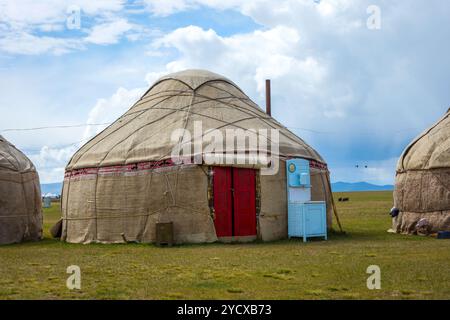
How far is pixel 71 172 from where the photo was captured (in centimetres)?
1339

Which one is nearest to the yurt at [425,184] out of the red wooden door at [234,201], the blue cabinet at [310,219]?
the blue cabinet at [310,219]

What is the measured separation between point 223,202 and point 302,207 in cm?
149

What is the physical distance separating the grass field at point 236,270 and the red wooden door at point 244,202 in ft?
1.93

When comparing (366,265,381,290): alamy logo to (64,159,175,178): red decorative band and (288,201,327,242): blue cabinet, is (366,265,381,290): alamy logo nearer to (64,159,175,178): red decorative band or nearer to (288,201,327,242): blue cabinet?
(288,201,327,242): blue cabinet

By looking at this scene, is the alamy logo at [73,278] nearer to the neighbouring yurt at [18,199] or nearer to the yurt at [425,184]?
the neighbouring yurt at [18,199]

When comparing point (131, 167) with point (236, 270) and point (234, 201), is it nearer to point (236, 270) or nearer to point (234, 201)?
point (234, 201)

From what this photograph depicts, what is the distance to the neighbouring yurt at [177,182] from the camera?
1185 centimetres

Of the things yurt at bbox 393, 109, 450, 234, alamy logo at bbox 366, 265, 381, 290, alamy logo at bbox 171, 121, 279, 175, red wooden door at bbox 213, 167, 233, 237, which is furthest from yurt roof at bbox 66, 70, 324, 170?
alamy logo at bbox 366, 265, 381, 290

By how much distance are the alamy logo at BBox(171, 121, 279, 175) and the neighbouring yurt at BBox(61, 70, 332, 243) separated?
2cm

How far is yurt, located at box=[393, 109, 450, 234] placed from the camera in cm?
1276
